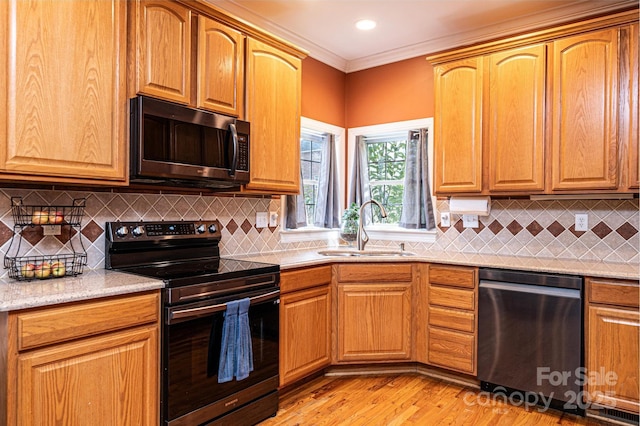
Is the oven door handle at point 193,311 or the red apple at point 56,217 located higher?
Answer: the red apple at point 56,217

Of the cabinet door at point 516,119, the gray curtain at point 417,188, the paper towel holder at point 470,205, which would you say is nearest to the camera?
the cabinet door at point 516,119

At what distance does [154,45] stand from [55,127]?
0.67 m

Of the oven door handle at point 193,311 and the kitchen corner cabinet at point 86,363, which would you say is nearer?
the kitchen corner cabinet at point 86,363

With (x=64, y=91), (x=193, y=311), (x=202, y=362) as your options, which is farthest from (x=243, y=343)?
(x=64, y=91)

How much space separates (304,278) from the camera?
2855 millimetres

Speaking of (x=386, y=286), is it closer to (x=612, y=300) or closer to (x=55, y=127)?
(x=612, y=300)

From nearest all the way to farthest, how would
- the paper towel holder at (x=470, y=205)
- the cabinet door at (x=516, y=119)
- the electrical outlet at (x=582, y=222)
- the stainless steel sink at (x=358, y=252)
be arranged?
the cabinet door at (x=516, y=119) → the electrical outlet at (x=582, y=222) → the paper towel holder at (x=470, y=205) → the stainless steel sink at (x=358, y=252)

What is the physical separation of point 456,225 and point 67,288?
9.22 ft

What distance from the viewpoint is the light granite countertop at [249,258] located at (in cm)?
168

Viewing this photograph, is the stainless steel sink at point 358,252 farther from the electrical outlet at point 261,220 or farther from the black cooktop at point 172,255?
the black cooktop at point 172,255

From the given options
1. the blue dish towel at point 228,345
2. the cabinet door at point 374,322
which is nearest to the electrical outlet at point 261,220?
the cabinet door at point 374,322

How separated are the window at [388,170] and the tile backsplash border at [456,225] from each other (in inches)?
19.0

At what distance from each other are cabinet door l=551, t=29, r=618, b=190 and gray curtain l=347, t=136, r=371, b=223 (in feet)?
5.60

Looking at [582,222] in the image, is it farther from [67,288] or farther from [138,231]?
[67,288]
